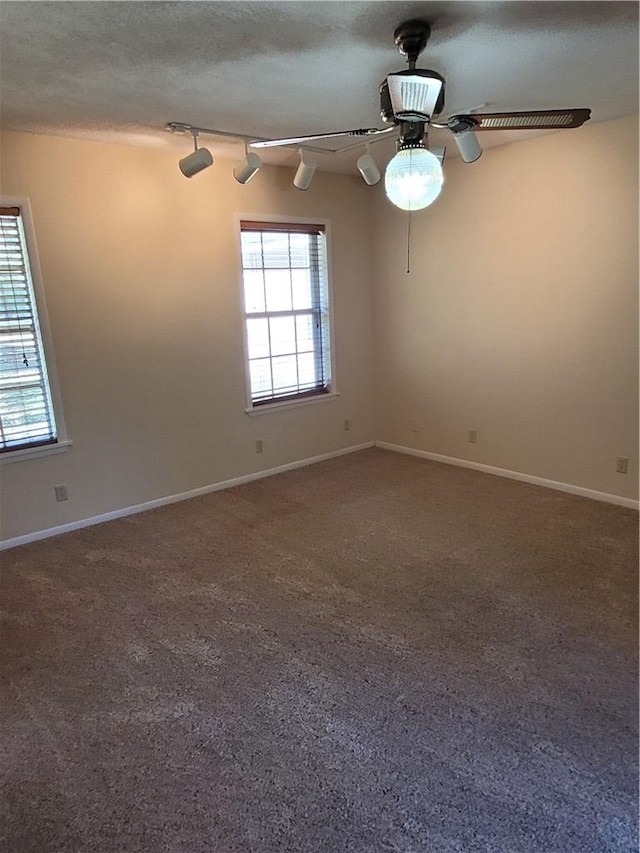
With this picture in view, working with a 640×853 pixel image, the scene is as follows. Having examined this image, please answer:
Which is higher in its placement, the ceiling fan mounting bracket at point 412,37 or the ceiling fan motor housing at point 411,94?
the ceiling fan mounting bracket at point 412,37

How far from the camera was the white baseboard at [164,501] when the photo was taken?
3605 millimetres

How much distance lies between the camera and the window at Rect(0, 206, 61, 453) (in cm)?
332

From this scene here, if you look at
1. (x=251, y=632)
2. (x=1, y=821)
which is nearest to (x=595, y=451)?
(x=251, y=632)

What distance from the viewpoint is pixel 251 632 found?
8.39ft

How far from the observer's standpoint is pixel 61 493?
12.1 feet

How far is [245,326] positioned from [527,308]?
7.23 ft

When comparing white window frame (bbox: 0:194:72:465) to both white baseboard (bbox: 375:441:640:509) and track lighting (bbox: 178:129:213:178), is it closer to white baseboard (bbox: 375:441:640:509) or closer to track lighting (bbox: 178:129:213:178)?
track lighting (bbox: 178:129:213:178)

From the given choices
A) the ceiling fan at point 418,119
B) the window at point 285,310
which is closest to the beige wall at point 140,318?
the window at point 285,310

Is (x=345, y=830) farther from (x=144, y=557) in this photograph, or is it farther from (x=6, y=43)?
(x=6, y=43)

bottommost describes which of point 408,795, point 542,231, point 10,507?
point 408,795

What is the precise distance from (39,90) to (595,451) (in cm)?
399

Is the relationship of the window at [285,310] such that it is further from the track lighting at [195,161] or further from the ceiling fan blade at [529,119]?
the ceiling fan blade at [529,119]

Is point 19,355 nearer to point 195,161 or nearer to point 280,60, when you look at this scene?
point 195,161

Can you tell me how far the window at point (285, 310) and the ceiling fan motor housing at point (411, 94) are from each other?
2.42 metres
